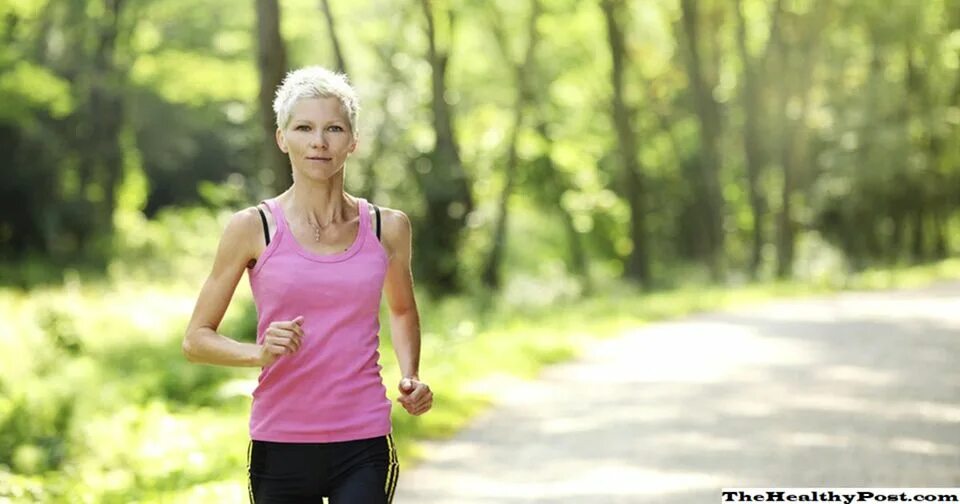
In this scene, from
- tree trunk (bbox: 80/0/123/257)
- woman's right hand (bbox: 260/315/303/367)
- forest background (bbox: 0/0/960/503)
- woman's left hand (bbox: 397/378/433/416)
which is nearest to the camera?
woman's right hand (bbox: 260/315/303/367)

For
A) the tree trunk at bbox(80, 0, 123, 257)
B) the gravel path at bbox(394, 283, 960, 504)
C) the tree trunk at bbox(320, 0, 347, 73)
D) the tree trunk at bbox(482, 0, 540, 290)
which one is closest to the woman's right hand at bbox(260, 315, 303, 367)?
the gravel path at bbox(394, 283, 960, 504)

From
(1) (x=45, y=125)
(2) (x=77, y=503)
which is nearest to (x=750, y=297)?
(1) (x=45, y=125)

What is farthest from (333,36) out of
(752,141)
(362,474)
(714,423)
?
(752,141)

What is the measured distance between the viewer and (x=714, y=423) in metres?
13.3

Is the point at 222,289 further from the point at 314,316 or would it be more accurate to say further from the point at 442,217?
the point at 442,217

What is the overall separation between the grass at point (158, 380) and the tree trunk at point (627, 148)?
22.5 feet

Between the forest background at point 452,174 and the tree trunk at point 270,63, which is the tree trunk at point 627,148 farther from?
the tree trunk at point 270,63

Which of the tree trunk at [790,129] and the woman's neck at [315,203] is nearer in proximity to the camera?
the woman's neck at [315,203]

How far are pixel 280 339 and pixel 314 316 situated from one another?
0.73 feet

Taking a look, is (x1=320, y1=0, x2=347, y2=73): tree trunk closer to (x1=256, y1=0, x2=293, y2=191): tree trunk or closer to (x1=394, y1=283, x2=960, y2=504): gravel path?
(x1=394, y1=283, x2=960, y2=504): gravel path

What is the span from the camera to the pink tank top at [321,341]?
462 cm

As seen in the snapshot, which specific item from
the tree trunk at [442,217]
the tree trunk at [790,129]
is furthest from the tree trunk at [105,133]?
the tree trunk at [790,129]

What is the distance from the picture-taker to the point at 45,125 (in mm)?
37531

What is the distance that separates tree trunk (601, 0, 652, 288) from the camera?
119 feet
